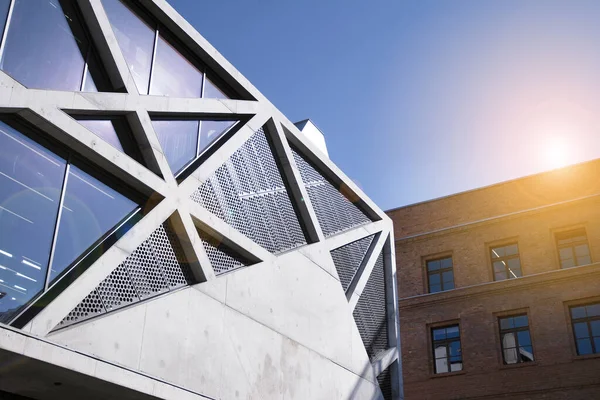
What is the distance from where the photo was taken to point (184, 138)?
41.1 ft

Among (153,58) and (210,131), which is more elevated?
(153,58)

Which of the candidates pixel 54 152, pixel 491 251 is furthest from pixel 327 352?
pixel 491 251

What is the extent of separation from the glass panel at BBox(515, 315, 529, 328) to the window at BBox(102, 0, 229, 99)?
66.4 feet

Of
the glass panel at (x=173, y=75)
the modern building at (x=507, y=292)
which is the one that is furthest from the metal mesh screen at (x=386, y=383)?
the modern building at (x=507, y=292)

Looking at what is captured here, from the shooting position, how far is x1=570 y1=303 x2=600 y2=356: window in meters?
27.1

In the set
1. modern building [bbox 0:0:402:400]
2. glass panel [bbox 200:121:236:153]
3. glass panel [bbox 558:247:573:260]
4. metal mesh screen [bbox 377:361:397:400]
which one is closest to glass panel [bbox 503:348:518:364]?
glass panel [bbox 558:247:573:260]

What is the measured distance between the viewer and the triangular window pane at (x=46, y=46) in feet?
31.0

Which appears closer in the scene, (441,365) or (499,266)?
(441,365)

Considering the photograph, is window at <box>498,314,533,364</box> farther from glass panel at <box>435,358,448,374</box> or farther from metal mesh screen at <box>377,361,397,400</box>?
metal mesh screen at <box>377,361,397,400</box>

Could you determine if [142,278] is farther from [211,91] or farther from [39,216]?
[211,91]

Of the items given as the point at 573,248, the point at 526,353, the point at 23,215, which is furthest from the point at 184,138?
the point at 573,248

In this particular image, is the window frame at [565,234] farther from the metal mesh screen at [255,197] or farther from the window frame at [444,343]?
the metal mesh screen at [255,197]

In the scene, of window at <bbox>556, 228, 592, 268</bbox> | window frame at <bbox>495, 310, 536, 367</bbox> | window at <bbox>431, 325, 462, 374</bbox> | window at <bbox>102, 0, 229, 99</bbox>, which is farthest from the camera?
window at <bbox>431, 325, 462, 374</bbox>

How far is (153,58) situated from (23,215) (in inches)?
172
